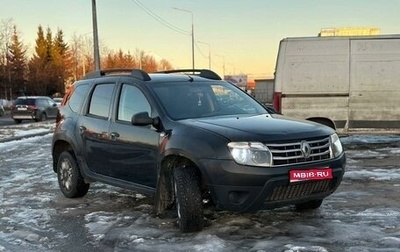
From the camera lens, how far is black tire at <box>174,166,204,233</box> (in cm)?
518

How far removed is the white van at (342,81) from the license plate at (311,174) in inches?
230

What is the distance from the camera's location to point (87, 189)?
298 inches

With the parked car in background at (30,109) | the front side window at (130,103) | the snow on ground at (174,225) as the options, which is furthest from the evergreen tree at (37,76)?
the front side window at (130,103)

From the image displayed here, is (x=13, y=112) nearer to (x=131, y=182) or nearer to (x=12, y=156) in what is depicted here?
(x=12, y=156)

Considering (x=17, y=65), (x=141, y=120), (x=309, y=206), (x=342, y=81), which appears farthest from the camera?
(x=17, y=65)

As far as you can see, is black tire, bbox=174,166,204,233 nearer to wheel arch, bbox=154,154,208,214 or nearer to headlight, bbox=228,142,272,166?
wheel arch, bbox=154,154,208,214

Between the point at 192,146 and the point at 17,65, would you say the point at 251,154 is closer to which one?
the point at 192,146

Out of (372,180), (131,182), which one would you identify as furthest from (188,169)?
(372,180)

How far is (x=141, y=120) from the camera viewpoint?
18.4 feet

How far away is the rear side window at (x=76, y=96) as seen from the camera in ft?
24.1

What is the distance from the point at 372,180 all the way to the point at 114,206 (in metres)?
4.07

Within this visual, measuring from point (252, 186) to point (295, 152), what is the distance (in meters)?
0.56

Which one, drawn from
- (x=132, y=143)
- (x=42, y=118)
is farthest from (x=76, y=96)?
(x=42, y=118)

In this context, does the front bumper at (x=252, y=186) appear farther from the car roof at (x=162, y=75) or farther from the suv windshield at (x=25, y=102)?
the suv windshield at (x=25, y=102)
